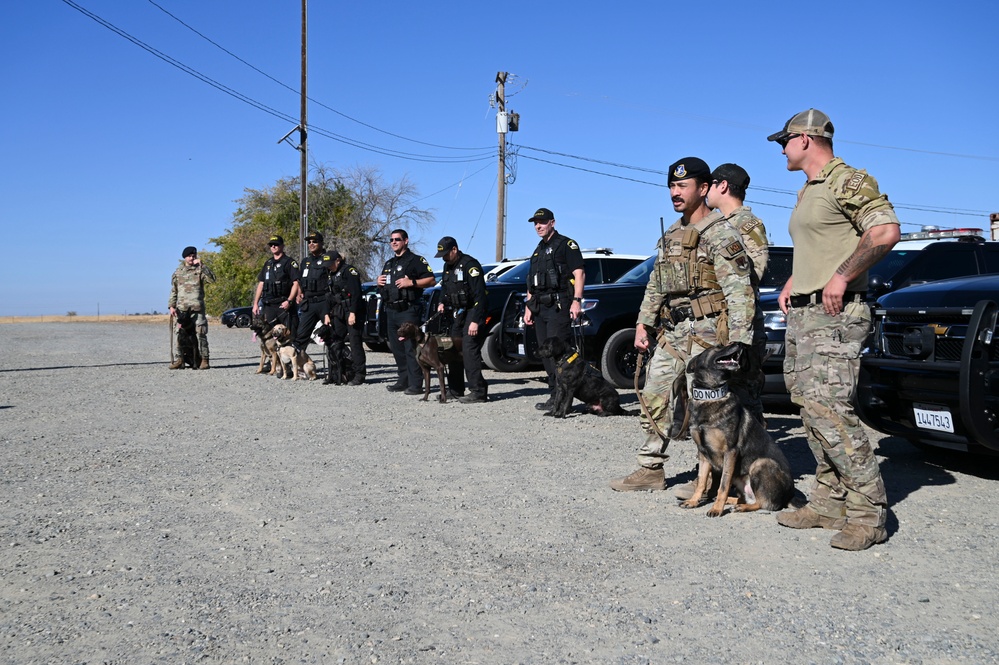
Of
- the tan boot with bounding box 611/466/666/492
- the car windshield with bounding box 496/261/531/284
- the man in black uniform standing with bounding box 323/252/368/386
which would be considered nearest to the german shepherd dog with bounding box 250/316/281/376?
the man in black uniform standing with bounding box 323/252/368/386

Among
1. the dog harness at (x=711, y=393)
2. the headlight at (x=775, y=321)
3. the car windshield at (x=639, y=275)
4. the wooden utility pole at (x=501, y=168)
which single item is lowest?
the dog harness at (x=711, y=393)

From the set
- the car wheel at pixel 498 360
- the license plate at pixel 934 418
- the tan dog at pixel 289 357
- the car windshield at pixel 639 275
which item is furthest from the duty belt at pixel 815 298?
the tan dog at pixel 289 357

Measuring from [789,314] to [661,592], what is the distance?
1.71m

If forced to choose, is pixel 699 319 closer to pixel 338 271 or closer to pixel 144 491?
pixel 144 491

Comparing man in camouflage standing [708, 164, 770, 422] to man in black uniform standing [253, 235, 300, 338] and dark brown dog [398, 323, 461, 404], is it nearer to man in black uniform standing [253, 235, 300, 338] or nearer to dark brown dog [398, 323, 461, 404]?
dark brown dog [398, 323, 461, 404]

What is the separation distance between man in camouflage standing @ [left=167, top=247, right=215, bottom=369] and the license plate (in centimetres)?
1145

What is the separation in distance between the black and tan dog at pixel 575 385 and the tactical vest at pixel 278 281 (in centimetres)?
616

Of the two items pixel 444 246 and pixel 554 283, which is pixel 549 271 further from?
pixel 444 246

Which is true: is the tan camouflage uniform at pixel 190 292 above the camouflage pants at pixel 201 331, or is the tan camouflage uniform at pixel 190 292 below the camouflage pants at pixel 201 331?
above

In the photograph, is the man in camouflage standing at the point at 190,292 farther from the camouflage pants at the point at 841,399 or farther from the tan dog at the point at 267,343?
the camouflage pants at the point at 841,399

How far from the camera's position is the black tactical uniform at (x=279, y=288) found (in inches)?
540

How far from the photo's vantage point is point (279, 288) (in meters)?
13.9

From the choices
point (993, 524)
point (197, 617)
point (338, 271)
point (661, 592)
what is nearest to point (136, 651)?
point (197, 617)

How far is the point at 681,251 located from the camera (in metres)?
5.13
